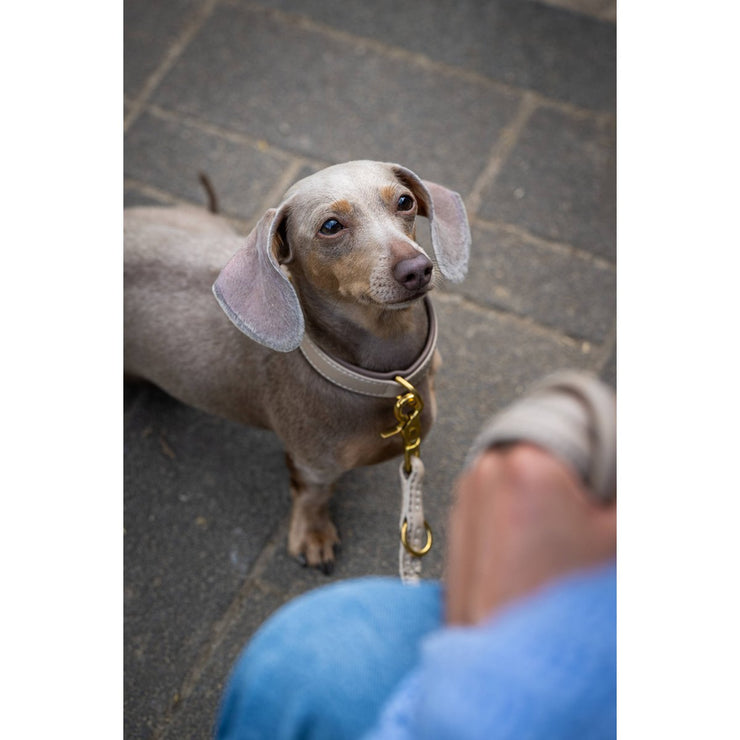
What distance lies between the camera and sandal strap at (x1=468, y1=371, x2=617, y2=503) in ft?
2.06

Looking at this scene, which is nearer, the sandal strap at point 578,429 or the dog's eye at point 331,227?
the sandal strap at point 578,429

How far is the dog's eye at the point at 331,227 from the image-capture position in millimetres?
1673

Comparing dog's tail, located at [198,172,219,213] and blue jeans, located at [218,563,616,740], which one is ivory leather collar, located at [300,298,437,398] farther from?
dog's tail, located at [198,172,219,213]

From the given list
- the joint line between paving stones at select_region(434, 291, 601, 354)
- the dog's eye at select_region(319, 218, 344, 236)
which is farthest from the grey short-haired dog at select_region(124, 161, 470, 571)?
the joint line between paving stones at select_region(434, 291, 601, 354)

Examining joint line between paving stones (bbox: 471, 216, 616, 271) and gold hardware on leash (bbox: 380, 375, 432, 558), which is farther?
joint line between paving stones (bbox: 471, 216, 616, 271)

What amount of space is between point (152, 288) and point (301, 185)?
2.19 ft

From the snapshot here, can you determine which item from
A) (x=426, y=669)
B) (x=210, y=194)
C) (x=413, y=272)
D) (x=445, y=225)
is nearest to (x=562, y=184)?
(x=210, y=194)

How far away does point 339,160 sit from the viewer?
309 cm

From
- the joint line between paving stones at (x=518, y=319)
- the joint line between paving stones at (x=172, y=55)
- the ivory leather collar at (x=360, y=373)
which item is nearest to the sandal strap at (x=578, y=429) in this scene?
the ivory leather collar at (x=360, y=373)

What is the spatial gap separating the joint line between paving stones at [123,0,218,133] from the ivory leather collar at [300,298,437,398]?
1807 mm

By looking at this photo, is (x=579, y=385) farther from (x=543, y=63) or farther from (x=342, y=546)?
(x=543, y=63)

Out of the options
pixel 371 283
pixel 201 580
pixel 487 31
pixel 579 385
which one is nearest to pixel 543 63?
pixel 487 31

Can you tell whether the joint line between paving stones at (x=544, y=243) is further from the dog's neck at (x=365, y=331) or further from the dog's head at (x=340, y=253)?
the dog's head at (x=340, y=253)

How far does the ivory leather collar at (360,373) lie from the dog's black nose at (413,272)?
12.0 inches
